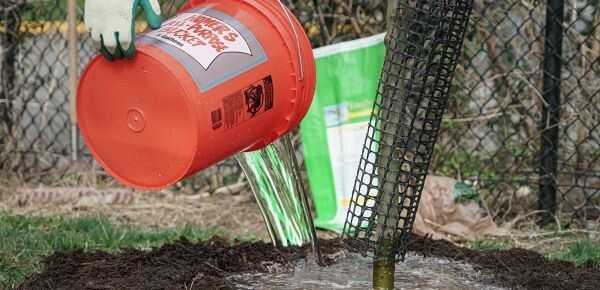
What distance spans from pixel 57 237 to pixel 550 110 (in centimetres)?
230

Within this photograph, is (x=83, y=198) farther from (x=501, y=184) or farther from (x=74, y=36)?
(x=501, y=184)

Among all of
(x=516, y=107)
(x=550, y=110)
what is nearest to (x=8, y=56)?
(x=516, y=107)

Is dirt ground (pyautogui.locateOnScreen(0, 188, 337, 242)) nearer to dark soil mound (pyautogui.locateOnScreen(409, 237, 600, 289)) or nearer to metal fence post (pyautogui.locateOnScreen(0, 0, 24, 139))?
metal fence post (pyautogui.locateOnScreen(0, 0, 24, 139))

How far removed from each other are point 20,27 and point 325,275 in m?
3.46

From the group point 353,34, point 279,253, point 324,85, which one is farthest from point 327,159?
point 279,253

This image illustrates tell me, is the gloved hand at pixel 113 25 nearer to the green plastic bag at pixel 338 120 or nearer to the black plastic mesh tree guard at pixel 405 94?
the black plastic mesh tree guard at pixel 405 94

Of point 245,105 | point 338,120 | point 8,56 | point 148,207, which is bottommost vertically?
point 148,207

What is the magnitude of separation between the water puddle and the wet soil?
0.05 metres

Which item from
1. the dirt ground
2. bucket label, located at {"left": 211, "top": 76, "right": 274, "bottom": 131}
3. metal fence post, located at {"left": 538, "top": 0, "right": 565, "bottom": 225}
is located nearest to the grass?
the dirt ground

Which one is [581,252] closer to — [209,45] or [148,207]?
[148,207]

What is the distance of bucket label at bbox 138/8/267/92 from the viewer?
229 centimetres

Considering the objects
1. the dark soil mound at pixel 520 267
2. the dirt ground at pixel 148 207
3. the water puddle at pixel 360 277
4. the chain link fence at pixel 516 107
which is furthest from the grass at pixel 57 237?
the dark soil mound at pixel 520 267

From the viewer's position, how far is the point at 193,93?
2.25 m

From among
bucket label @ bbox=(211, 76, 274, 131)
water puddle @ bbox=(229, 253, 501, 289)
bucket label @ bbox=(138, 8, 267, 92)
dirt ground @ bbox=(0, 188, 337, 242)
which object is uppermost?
bucket label @ bbox=(138, 8, 267, 92)
